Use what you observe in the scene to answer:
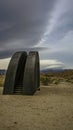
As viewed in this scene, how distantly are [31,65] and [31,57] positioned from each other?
123cm

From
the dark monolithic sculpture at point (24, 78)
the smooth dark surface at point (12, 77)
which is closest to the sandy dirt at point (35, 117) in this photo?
the dark monolithic sculpture at point (24, 78)

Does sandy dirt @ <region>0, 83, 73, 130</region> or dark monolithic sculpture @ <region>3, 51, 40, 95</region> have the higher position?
dark monolithic sculpture @ <region>3, 51, 40, 95</region>

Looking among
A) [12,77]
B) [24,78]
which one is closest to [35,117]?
[24,78]

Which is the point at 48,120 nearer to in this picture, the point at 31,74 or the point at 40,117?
the point at 40,117

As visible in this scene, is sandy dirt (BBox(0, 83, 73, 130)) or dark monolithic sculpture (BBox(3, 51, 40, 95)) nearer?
sandy dirt (BBox(0, 83, 73, 130))

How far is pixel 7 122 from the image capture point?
11094 millimetres

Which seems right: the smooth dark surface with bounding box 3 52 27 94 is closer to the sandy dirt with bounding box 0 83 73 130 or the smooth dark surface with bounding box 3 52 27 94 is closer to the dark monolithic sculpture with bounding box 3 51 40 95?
the dark monolithic sculpture with bounding box 3 51 40 95

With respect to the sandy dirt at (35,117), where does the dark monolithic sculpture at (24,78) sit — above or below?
above

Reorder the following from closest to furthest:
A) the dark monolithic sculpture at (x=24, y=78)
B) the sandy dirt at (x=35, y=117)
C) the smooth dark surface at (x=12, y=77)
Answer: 1. the sandy dirt at (x=35, y=117)
2. the dark monolithic sculpture at (x=24, y=78)
3. the smooth dark surface at (x=12, y=77)

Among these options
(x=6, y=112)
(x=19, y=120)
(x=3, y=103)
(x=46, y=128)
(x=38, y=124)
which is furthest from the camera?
(x=3, y=103)

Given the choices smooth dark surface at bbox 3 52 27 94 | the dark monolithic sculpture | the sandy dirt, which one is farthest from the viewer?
smooth dark surface at bbox 3 52 27 94

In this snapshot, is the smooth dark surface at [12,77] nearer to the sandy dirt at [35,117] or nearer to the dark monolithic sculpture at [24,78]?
the dark monolithic sculpture at [24,78]

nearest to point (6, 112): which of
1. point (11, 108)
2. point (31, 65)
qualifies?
point (11, 108)

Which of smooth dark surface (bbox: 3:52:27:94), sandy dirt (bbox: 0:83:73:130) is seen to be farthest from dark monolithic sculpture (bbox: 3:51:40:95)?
sandy dirt (bbox: 0:83:73:130)
